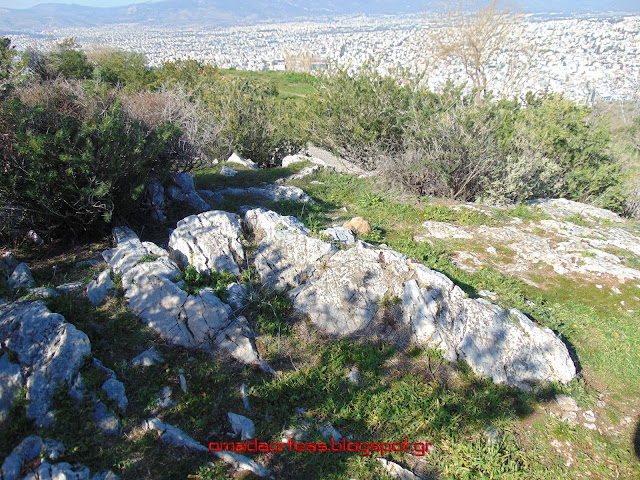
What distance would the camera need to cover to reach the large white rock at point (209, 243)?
4879mm

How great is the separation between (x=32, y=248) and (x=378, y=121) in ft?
28.0

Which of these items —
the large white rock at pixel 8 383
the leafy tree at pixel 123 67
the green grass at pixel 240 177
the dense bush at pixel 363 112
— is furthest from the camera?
the leafy tree at pixel 123 67

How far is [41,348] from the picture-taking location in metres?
3.48

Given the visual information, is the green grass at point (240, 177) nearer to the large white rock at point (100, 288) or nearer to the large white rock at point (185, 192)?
the large white rock at point (185, 192)

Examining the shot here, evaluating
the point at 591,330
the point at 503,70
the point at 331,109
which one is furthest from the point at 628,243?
the point at 503,70

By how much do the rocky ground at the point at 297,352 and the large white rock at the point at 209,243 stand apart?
1.0 inches

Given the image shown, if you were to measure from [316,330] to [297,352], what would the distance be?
0.37m

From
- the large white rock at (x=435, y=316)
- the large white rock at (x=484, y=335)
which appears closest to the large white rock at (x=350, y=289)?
the large white rock at (x=435, y=316)

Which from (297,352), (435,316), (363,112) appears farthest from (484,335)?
(363,112)

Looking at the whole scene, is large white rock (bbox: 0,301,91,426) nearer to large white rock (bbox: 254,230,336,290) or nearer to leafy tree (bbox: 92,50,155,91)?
large white rock (bbox: 254,230,336,290)

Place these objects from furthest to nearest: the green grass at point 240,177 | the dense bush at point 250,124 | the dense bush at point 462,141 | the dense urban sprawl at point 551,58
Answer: the dense urban sprawl at point 551,58 → the dense bush at point 250,124 → the green grass at point 240,177 → the dense bush at point 462,141

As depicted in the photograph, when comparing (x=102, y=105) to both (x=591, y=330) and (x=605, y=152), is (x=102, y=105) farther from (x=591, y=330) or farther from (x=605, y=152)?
(x=605, y=152)

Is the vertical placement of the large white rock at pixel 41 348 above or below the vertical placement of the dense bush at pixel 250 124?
above

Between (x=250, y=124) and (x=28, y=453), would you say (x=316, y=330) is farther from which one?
(x=250, y=124)
